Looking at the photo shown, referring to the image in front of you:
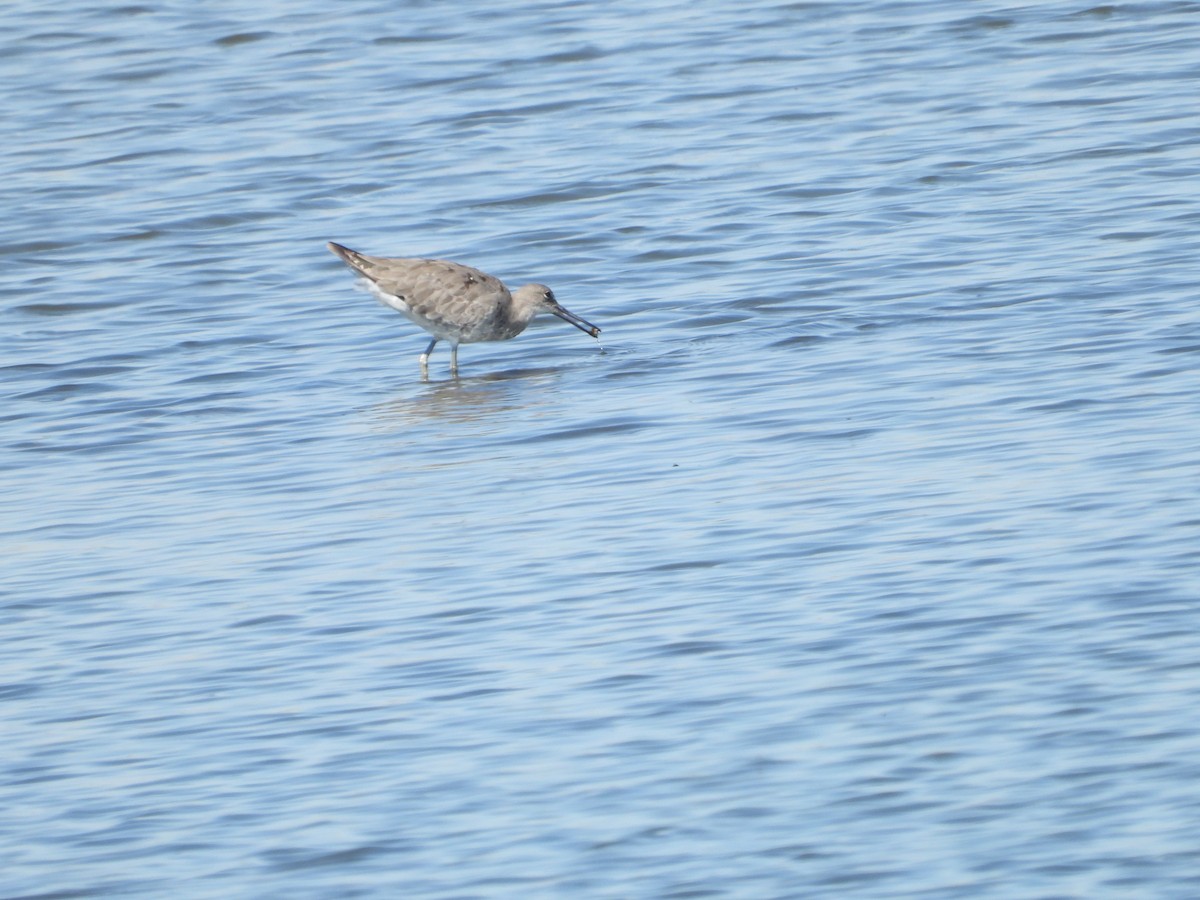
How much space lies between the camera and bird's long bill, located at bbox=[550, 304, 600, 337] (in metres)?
13.0

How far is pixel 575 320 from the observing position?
1298 centimetres

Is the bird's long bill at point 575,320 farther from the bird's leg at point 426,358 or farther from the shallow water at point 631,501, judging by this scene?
the bird's leg at point 426,358

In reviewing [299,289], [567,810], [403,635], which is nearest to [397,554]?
[403,635]

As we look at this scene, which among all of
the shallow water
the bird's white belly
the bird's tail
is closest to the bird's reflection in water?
the shallow water

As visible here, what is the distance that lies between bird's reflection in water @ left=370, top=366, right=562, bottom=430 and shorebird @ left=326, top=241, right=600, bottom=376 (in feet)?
0.77

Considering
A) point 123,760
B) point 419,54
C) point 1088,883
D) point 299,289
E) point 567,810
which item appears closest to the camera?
point 1088,883

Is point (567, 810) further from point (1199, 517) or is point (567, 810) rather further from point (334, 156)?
point (334, 156)

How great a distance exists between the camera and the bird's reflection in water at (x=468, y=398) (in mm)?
11867

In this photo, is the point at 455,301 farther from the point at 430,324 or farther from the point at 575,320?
the point at 575,320

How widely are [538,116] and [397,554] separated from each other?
36.4 feet

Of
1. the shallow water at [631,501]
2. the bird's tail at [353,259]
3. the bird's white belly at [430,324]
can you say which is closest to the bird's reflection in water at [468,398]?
the shallow water at [631,501]

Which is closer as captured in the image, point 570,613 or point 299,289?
point 570,613

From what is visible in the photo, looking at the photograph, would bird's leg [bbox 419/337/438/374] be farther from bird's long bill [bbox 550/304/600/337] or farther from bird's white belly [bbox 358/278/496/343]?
bird's long bill [bbox 550/304/600/337]

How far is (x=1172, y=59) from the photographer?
19.5 meters
